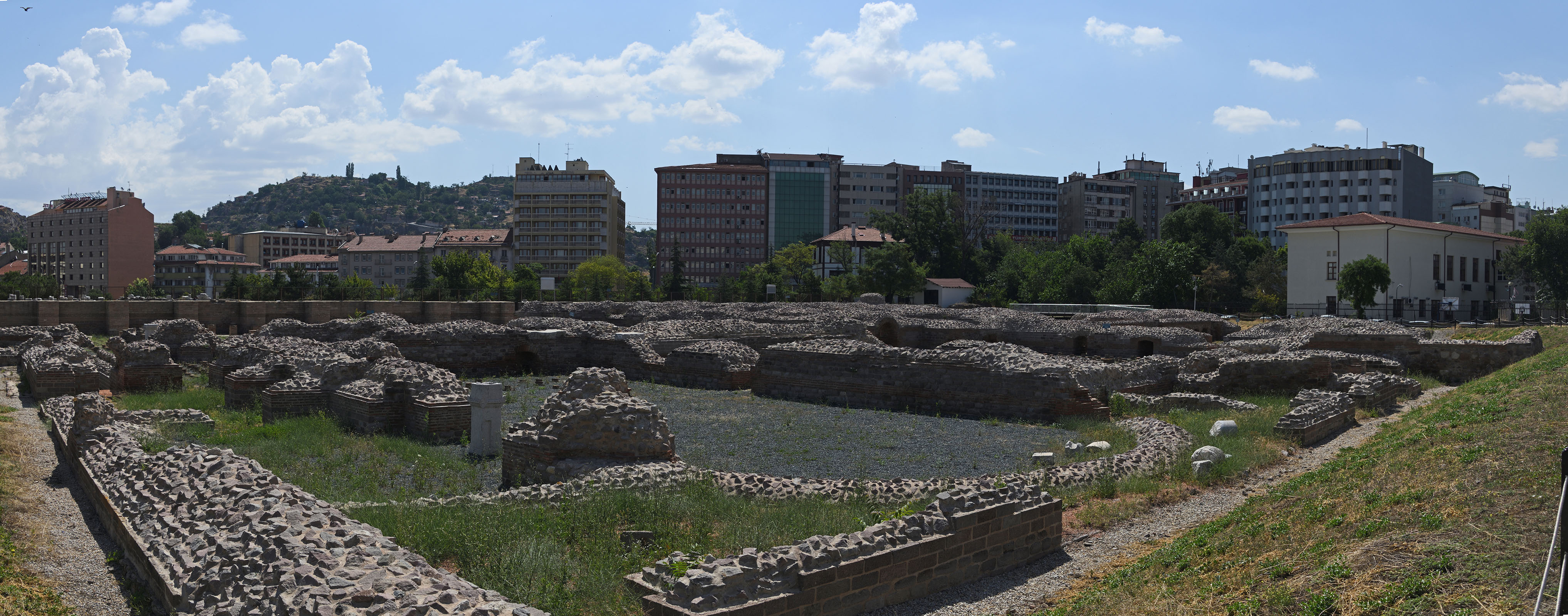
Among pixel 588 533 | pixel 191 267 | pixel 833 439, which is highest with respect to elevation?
pixel 191 267

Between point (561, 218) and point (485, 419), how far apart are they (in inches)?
3664

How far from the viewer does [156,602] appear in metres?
6.53

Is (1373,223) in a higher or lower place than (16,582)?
higher

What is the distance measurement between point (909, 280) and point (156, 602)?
56.2 meters

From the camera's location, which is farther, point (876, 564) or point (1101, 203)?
point (1101, 203)

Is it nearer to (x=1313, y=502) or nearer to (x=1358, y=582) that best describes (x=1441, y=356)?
(x=1313, y=502)

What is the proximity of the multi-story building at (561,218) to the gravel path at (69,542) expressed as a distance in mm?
91493

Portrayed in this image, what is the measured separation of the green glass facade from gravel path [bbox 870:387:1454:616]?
9309cm

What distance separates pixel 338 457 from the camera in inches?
455

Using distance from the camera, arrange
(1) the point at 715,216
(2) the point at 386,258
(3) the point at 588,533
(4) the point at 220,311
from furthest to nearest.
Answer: (2) the point at 386,258, (1) the point at 715,216, (4) the point at 220,311, (3) the point at 588,533

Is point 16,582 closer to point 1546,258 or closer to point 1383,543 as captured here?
point 1383,543

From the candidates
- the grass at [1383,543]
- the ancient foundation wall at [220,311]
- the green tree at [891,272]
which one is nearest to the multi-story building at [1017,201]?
the green tree at [891,272]

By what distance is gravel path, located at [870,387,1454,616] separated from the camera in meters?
6.84

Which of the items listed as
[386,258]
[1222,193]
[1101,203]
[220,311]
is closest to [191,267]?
[386,258]
